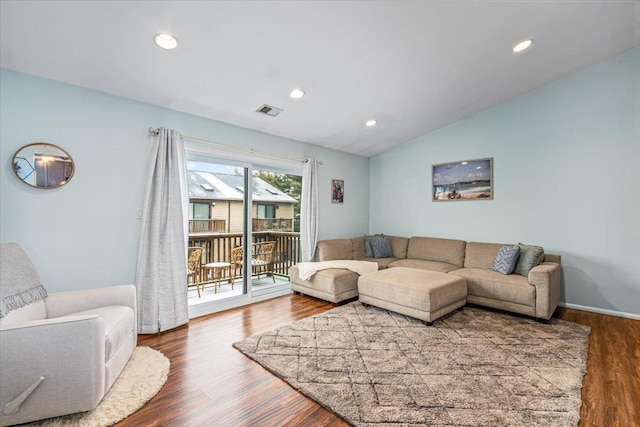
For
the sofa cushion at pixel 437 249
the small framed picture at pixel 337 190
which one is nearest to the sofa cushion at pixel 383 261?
the sofa cushion at pixel 437 249

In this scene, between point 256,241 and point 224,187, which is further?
point 256,241

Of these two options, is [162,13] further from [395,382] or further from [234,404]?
[395,382]

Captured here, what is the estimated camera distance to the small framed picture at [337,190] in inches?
204

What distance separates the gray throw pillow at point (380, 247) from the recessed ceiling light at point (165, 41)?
3.96 m

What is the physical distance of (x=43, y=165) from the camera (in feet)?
8.17

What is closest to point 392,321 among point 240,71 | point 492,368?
point 492,368

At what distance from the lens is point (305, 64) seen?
2752 millimetres

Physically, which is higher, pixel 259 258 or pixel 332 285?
pixel 259 258

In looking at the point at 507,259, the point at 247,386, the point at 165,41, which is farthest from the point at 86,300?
the point at 507,259

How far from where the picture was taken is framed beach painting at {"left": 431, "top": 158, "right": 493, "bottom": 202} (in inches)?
174

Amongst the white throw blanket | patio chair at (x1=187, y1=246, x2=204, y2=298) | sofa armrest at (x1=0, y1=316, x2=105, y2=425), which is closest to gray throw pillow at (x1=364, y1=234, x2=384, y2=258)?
the white throw blanket

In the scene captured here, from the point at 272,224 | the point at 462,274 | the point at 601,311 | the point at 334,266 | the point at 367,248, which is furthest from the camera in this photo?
the point at 367,248

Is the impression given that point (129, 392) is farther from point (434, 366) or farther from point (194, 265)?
point (434, 366)

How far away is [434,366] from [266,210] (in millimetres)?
3071
